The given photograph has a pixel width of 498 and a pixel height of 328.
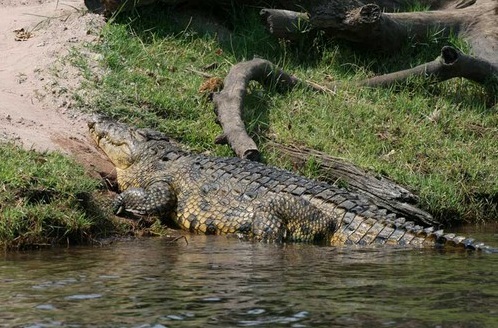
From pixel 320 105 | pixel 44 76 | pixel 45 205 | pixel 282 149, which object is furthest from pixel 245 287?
pixel 44 76

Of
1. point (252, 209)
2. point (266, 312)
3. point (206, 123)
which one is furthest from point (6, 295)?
point (206, 123)

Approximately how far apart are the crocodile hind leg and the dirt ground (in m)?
1.67

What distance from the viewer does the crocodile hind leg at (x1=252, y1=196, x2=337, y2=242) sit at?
7309 millimetres

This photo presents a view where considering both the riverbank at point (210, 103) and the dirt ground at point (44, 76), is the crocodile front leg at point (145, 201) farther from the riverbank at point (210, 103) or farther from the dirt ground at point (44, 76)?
the dirt ground at point (44, 76)

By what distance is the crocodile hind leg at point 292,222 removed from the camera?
731cm

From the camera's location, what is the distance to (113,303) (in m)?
4.71

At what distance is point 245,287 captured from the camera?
512 cm

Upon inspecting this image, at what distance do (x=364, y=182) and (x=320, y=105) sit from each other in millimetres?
1746

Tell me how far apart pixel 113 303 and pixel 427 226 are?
11.6 feet

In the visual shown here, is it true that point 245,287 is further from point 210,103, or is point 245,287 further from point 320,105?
point 320,105

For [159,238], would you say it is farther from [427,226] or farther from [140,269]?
[427,226]

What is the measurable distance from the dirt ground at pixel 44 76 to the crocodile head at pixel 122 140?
0.35 feet

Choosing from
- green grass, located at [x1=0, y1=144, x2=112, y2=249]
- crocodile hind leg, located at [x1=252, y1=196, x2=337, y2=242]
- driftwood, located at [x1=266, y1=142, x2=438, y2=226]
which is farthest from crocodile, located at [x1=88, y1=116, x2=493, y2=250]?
green grass, located at [x1=0, y1=144, x2=112, y2=249]

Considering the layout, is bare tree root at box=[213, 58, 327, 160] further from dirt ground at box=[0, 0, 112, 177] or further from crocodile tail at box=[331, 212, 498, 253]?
crocodile tail at box=[331, 212, 498, 253]
